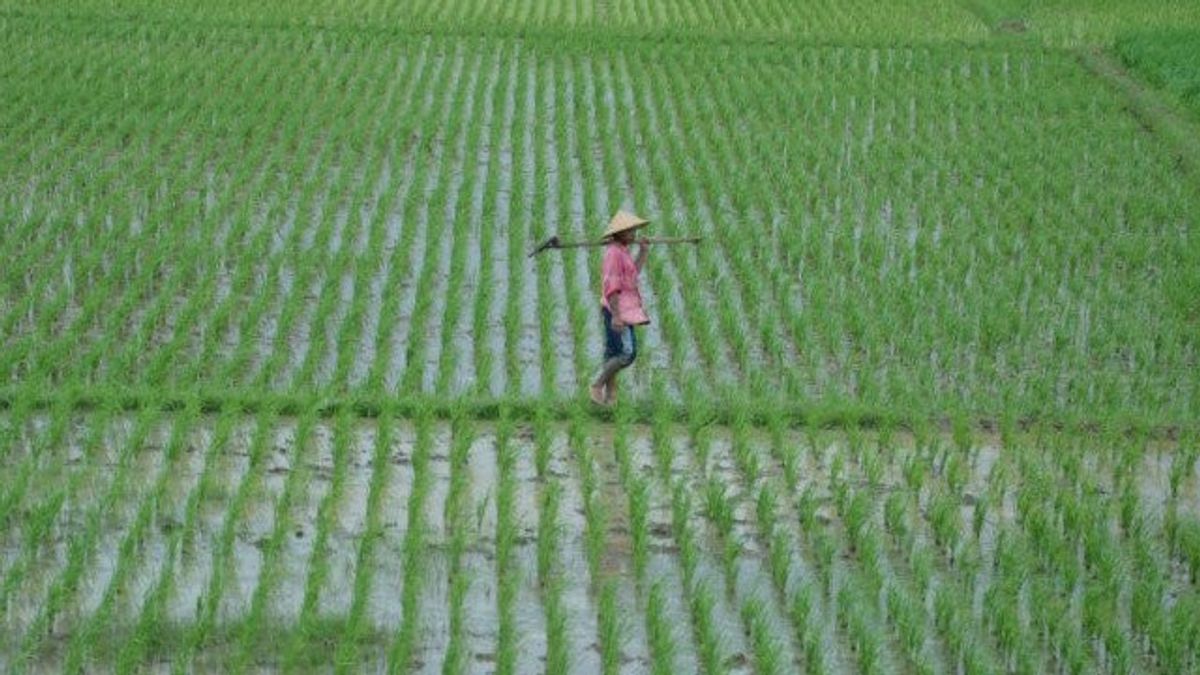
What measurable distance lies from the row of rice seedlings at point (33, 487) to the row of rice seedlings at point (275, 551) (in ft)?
2.28

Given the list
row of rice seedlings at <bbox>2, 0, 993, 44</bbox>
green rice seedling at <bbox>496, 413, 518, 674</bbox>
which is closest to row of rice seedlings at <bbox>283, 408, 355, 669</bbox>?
green rice seedling at <bbox>496, 413, 518, 674</bbox>

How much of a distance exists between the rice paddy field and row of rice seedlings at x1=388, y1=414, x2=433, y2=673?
0.02 metres

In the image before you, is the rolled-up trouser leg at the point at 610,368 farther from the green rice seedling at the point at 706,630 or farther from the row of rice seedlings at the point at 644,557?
the green rice seedling at the point at 706,630

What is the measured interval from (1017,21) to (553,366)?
954 centimetres

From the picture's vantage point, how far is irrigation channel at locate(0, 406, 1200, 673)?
498cm

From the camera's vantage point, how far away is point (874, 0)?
16.9 metres

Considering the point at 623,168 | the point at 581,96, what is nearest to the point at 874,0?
the point at 581,96

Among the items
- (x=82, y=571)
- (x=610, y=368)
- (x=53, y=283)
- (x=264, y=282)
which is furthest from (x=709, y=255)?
(x=82, y=571)

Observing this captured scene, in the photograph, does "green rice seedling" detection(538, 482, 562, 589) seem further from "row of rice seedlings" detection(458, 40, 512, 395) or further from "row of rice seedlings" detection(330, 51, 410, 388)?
"row of rice seedlings" detection(330, 51, 410, 388)

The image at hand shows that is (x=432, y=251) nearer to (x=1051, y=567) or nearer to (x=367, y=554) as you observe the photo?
(x=367, y=554)

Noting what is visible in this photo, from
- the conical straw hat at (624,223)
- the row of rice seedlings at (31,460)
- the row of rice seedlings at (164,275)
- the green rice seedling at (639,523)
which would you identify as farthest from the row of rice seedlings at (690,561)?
the row of rice seedlings at (164,275)

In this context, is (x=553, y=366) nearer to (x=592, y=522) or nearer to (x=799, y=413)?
(x=799, y=413)

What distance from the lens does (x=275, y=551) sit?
5531 millimetres

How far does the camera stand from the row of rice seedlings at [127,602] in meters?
4.78
